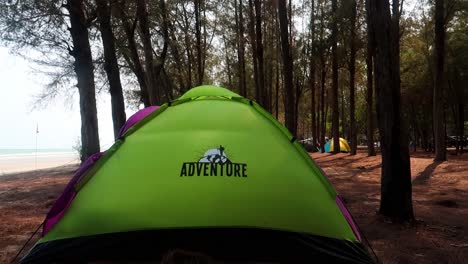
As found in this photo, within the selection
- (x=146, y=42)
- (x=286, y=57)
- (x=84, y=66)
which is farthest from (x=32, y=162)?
(x=286, y=57)

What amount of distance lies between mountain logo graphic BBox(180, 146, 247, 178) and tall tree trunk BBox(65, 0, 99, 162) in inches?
322

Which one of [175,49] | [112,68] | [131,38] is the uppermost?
[175,49]

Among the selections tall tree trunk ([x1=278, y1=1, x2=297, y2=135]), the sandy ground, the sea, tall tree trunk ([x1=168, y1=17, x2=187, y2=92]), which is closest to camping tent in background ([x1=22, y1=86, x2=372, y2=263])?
tall tree trunk ([x1=278, y1=1, x2=297, y2=135])

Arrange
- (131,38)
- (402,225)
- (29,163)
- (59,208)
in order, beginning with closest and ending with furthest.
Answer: (59,208)
(402,225)
(131,38)
(29,163)

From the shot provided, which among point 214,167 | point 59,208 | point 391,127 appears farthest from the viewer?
point 391,127

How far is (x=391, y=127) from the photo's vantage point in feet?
16.3

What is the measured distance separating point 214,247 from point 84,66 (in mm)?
8853

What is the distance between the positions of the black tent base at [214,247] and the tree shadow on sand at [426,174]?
317 inches

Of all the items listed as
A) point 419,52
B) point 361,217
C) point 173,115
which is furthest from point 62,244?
point 419,52

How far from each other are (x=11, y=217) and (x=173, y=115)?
4.05 metres

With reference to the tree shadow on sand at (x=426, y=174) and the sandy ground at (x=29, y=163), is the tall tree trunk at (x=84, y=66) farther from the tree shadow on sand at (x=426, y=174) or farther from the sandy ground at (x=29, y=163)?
the sandy ground at (x=29, y=163)

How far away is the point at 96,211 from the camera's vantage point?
9.65 ft

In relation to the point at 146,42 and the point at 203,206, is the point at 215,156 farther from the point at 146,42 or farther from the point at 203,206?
the point at 146,42

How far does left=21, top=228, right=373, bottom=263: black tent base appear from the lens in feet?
9.14
